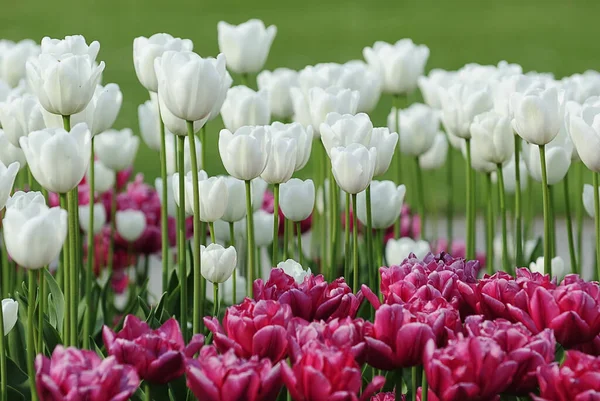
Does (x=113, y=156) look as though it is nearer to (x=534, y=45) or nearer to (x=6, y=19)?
(x=534, y=45)

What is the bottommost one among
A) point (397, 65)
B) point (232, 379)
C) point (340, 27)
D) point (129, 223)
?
point (232, 379)

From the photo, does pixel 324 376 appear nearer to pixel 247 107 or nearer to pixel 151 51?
pixel 151 51

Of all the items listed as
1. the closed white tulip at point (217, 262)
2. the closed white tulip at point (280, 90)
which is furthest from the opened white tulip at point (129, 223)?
the closed white tulip at point (217, 262)

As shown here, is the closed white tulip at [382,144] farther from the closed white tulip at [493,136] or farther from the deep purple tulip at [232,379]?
the deep purple tulip at [232,379]

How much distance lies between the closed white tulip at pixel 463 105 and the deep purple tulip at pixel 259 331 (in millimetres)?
945

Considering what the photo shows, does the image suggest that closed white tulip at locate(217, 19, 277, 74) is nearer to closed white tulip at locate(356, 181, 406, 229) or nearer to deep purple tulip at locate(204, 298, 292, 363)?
closed white tulip at locate(356, 181, 406, 229)

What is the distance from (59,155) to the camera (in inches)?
48.6

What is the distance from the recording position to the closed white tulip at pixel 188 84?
1389mm

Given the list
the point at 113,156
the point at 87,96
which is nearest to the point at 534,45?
the point at 113,156

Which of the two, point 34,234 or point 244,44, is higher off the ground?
point 244,44

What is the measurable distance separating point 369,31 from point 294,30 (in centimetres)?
83

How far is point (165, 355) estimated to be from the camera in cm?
112

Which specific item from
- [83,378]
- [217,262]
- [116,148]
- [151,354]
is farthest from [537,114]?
[116,148]

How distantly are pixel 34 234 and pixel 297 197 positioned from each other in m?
0.68
